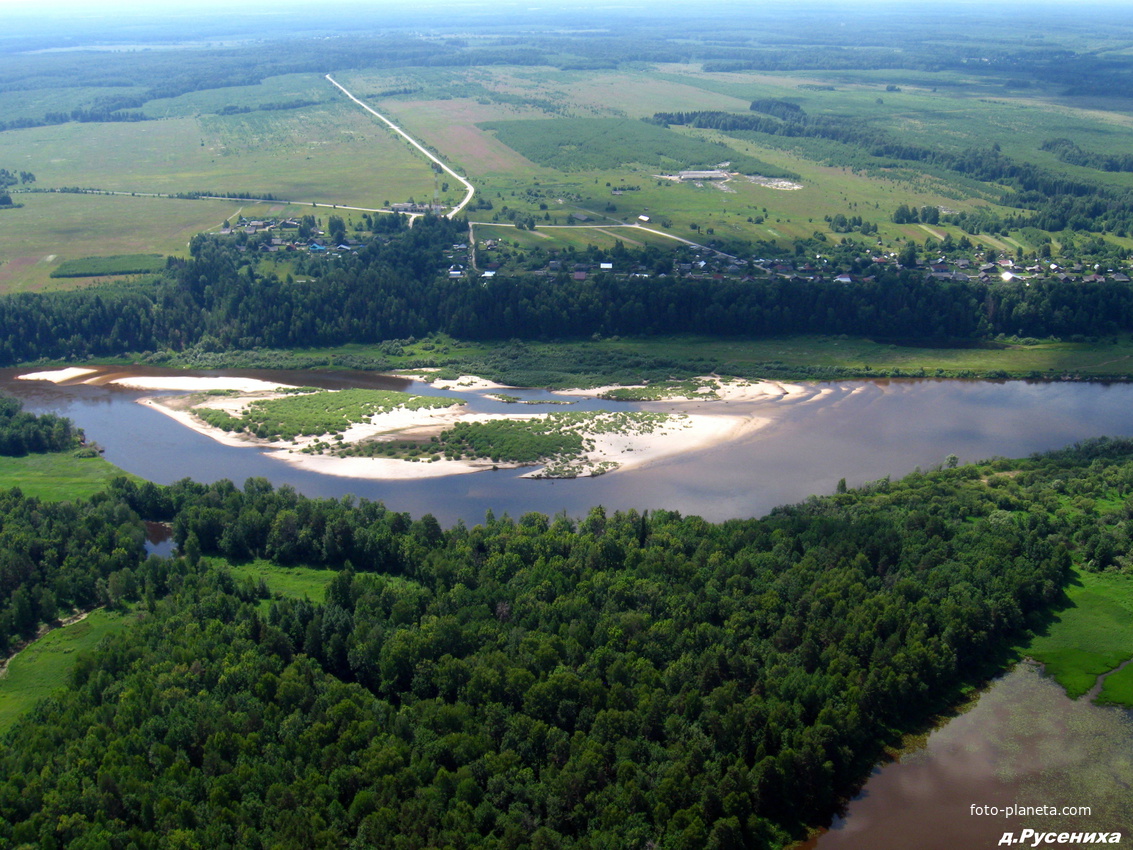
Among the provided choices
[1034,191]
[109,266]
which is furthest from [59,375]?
[1034,191]

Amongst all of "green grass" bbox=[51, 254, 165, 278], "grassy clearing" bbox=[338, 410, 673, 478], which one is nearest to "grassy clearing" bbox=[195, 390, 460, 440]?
"grassy clearing" bbox=[338, 410, 673, 478]

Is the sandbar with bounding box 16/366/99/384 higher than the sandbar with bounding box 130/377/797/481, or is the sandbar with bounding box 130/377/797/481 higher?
the sandbar with bounding box 16/366/99/384

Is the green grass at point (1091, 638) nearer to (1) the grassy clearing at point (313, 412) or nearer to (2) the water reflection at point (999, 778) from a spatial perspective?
(2) the water reflection at point (999, 778)

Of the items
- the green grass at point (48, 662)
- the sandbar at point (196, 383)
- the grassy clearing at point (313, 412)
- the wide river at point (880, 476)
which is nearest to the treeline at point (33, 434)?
the wide river at point (880, 476)

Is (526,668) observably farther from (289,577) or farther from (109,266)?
(109,266)

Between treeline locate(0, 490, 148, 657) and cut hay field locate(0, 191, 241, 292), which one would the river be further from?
cut hay field locate(0, 191, 241, 292)
